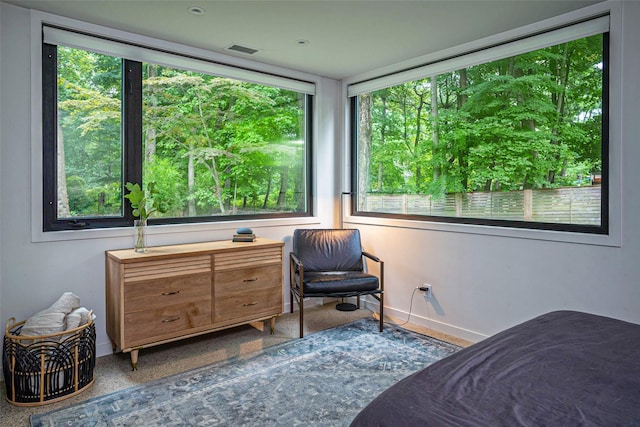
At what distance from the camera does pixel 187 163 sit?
3.83 metres

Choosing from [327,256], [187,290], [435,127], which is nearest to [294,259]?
[327,256]

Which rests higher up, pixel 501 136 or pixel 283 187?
pixel 501 136

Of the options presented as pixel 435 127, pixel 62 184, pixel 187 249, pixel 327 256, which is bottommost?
pixel 327 256

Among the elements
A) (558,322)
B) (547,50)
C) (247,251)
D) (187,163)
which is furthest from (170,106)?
(558,322)

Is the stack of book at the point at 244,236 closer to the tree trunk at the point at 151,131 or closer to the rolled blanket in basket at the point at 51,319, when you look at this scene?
the tree trunk at the point at 151,131

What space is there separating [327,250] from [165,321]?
1.67 metres

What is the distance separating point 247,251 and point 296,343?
2.80ft

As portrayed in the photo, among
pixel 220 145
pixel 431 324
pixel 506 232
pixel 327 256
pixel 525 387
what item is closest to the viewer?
pixel 525 387

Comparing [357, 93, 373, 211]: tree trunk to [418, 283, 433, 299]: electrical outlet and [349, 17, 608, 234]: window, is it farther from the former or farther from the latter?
[418, 283, 433, 299]: electrical outlet

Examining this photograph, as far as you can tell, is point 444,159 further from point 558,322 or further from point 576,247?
point 558,322

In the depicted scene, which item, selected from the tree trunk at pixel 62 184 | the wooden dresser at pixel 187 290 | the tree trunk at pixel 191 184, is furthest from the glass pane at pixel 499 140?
the tree trunk at pixel 62 184

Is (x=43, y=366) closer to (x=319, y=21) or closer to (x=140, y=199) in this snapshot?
(x=140, y=199)

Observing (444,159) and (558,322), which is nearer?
(558,322)

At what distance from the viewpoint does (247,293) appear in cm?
358
